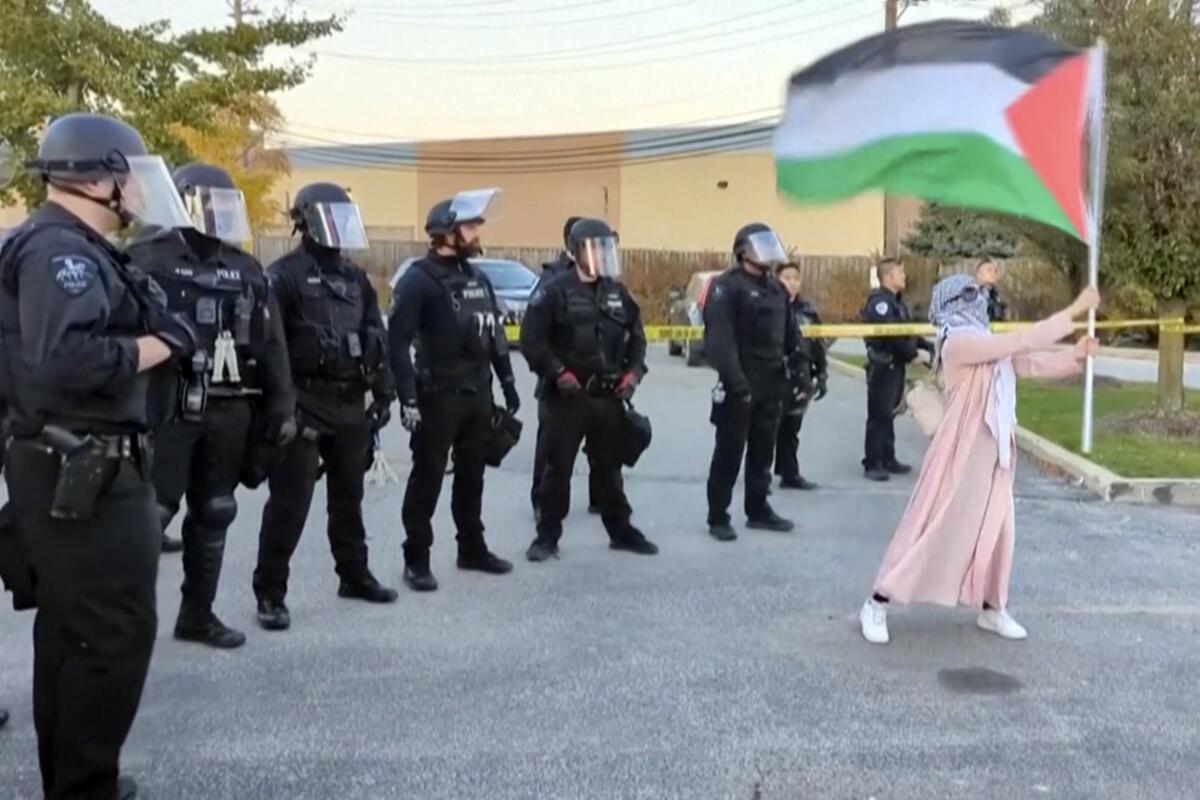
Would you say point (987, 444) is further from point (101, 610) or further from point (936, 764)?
point (101, 610)

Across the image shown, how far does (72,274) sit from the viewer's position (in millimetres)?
3580

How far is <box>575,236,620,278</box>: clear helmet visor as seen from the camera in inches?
286

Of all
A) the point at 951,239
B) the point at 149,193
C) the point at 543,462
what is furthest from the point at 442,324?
the point at 951,239

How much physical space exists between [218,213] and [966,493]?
11.4 feet

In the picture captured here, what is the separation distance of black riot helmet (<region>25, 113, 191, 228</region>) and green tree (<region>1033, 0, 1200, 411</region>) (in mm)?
9962

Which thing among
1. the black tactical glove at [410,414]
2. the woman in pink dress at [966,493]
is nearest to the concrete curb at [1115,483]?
the woman in pink dress at [966,493]

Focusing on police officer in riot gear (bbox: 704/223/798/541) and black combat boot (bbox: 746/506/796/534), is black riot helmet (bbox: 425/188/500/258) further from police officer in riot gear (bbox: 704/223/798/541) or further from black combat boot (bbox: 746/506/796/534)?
black combat boot (bbox: 746/506/796/534)

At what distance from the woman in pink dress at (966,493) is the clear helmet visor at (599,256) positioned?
6.87 feet

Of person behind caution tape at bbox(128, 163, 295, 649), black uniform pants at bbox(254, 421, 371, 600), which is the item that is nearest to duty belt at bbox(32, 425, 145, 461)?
person behind caution tape at bbox(128, 163, 295, 649)

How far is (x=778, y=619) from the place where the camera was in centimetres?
626

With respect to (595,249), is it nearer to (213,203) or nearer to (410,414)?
(410,414)

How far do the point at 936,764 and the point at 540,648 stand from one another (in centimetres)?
194

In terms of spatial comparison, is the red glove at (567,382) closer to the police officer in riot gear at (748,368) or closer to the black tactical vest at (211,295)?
the police officer in riot gear at (748,368)

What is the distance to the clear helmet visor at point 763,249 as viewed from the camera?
7918 mm
